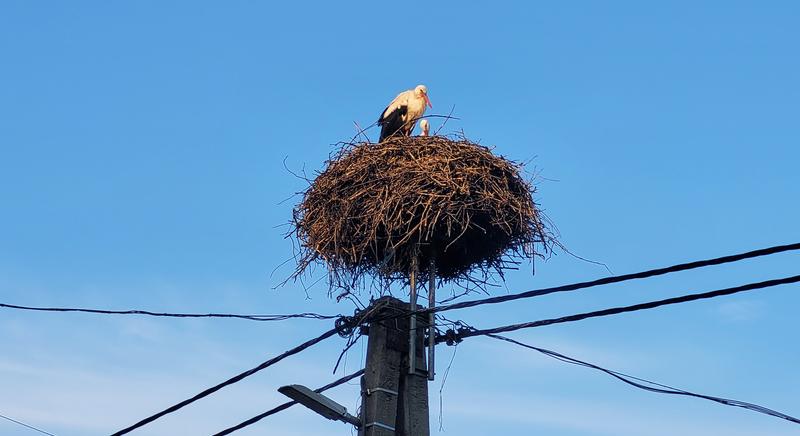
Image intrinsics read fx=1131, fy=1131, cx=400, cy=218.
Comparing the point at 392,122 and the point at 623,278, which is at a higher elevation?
the point at 392,122

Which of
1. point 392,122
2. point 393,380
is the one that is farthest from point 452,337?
point 392,122

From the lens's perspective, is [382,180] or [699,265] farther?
[382,180]

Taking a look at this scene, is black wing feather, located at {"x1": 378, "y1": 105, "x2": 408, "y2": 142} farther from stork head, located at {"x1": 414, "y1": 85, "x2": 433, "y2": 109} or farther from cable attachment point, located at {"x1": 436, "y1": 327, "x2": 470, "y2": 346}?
A: cable attachment point, located at {"x1": 436, "y1": 327, "x2": 470, "y2": 346}

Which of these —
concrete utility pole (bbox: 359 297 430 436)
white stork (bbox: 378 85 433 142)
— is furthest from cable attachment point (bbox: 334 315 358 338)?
white stork (bbox: 378 85 433 142)

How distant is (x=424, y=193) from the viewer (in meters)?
7.58

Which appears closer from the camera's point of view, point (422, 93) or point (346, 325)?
point (346, 325)

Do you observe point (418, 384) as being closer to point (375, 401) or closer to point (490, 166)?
point (375, 401)

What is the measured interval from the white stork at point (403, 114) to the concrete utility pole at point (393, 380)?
457cm

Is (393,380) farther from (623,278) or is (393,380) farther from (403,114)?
(403,114)


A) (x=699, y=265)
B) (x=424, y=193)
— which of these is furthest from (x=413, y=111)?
(x=699, y=265)

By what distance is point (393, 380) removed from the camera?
6.18 meters

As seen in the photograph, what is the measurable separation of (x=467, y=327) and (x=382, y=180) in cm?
185

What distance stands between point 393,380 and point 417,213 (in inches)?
63.7

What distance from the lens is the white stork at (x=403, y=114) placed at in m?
11.0
